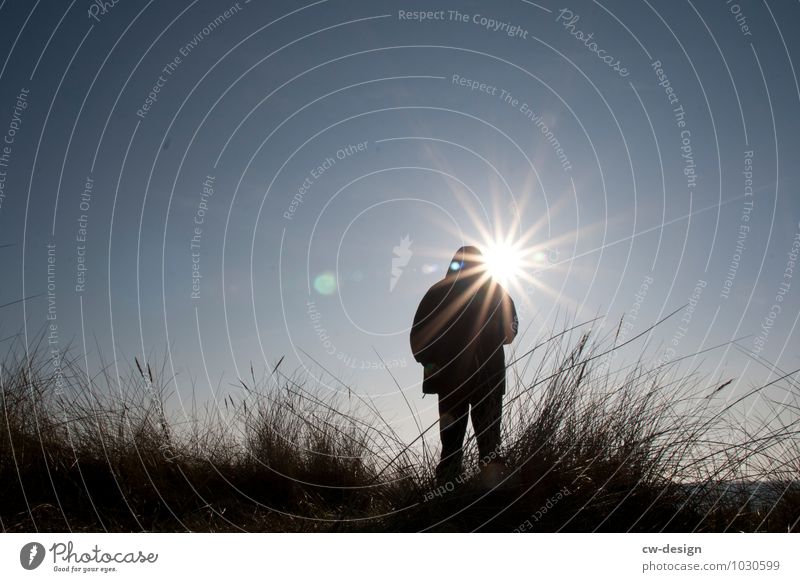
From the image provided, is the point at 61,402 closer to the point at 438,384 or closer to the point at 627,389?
the point at 438,384

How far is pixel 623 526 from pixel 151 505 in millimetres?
3462

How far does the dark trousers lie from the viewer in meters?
4.47

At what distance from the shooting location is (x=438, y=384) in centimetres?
582

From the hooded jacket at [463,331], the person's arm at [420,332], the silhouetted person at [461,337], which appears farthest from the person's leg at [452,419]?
the person's arm at [420,332]

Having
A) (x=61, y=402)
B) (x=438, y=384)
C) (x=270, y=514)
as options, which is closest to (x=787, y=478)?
(x=438, y=384)
